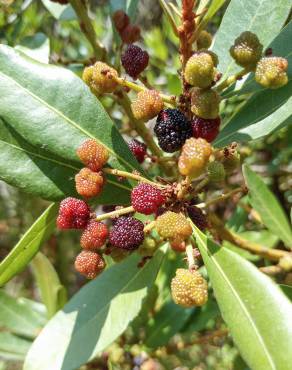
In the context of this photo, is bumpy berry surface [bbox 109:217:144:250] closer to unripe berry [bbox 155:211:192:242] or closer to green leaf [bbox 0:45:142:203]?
unripe berry [bbox 155:211:192:242]

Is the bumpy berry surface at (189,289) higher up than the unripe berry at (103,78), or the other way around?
the unripe berry at (103,78)

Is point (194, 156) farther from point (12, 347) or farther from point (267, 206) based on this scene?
point (12, 347)

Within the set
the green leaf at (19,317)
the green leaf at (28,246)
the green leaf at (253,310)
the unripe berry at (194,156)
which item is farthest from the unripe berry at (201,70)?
the green leaf at (19,317)

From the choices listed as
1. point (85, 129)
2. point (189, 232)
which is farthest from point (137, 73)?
point (189, 232)

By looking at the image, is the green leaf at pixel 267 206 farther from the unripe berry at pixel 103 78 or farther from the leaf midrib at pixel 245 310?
the unripe berry at pixel 103 78

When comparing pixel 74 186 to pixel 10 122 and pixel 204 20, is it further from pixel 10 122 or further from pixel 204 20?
pixel 204 20

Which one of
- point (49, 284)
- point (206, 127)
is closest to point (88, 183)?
point (206, 127)
